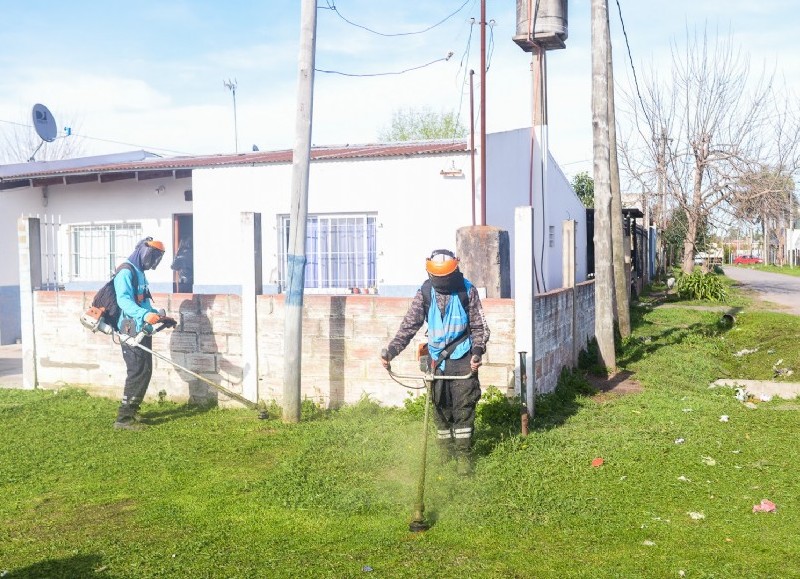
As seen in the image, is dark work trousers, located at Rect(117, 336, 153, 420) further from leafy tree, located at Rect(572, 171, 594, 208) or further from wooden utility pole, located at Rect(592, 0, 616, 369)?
leafy tree, located at Rect(572, 171, 594, 208)

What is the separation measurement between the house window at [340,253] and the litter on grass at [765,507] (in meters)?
8.39

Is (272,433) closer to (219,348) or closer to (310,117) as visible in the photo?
(219,348)

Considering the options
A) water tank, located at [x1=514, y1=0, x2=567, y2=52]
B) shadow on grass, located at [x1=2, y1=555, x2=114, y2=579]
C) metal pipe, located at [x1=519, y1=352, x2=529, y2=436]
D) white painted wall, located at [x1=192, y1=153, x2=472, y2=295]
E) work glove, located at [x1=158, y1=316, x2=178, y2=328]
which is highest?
water tank, located at [x1=514, y1=0, x2=567, y2=52]

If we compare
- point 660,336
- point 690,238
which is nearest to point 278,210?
point 660,336

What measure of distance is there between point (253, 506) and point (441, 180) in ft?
25.9

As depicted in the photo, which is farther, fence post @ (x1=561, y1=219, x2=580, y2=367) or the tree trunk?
the tree trunk

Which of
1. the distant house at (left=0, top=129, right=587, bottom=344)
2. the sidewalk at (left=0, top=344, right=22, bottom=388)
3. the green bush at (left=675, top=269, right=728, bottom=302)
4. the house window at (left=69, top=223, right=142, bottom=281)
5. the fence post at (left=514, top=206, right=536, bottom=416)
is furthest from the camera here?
the green bush at (left=675, top=269, right=728, bottom=302)

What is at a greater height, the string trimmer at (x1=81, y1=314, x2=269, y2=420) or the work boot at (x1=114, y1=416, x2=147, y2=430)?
the string trimmer at (x1=81, y1=314, x2=269, y2=420)

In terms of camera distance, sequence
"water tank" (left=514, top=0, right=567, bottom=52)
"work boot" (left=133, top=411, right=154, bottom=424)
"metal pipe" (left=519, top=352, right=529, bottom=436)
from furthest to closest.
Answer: "water tank" (left=514, top=0, right=567, bottom=52), "work boot" (left=133, top=411, right=154, bottom=424), "metal pipe" (left=519, top=352, right=529, bottom=436)

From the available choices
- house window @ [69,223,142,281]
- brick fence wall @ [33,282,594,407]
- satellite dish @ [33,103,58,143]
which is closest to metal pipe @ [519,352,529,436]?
brick fence wall @ [33,282,594,407]

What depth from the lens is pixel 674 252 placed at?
48.5m

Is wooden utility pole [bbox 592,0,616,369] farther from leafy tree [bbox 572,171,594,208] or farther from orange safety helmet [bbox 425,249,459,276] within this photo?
leafy tree [bbox 572,171,594,208]

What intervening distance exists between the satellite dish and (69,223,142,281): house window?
248cm

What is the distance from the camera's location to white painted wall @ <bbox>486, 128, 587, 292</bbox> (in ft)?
42.2
